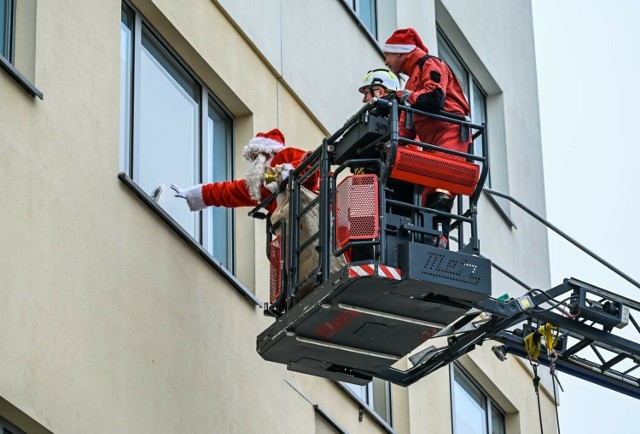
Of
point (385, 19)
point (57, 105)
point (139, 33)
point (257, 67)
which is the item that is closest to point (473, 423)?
point (385, 19)

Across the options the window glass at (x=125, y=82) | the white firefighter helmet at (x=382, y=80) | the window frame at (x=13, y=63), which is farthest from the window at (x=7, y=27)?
the white firefighter helmet at (x=382, y=80)

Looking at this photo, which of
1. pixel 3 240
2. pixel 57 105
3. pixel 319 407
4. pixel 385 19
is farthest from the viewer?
pixel 385 19

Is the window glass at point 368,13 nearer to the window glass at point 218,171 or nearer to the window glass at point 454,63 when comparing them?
the window glass at point 454,63

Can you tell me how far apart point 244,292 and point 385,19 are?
6.53 metres

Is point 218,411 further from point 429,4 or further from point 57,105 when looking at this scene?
point 429,4

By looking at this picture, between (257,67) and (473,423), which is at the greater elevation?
(257,67)

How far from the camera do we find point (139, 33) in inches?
559

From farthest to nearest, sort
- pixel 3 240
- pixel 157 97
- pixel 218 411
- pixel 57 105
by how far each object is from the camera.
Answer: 1. pixel 157 97
2. pixel 218 411
3. pixel 57 105
4. pixel 3 240

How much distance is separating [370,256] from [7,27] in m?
3.16

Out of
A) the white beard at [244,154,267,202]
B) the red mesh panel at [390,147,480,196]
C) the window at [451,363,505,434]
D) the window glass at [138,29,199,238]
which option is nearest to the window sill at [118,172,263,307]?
the window glass at [138,29,199,238]

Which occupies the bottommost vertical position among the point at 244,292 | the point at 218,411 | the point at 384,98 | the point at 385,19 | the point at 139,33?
the point at 218,411

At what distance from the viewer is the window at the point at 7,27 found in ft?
40.1

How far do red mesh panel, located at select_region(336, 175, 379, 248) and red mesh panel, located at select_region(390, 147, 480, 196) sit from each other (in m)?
0.20

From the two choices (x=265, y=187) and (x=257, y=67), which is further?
(x=257, y=67)
